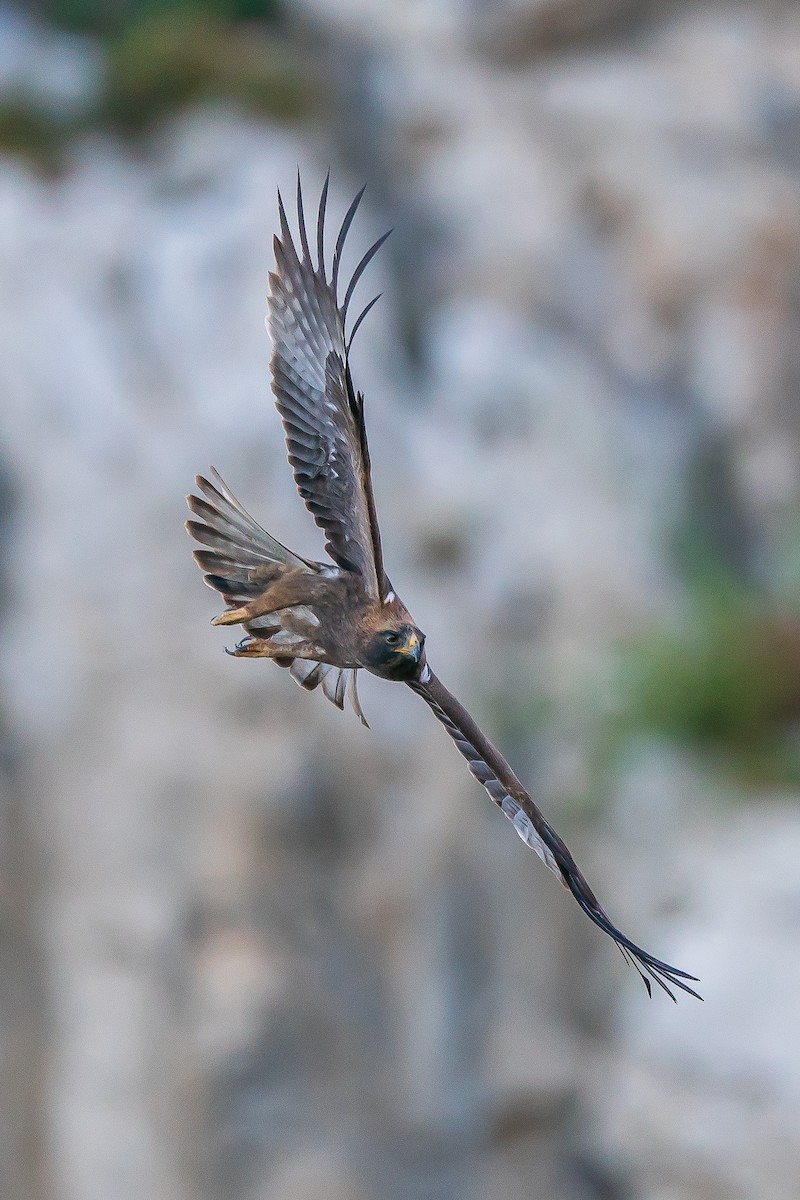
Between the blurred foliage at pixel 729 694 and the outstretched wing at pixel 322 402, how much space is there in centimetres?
456

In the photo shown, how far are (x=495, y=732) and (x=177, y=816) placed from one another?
1466 mm

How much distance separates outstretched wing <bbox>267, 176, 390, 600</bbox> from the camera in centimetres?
172

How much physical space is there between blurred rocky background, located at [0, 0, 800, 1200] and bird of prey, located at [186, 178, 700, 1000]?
360 cm

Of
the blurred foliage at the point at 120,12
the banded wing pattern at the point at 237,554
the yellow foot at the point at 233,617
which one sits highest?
the blurred foliage at the point at 120,12

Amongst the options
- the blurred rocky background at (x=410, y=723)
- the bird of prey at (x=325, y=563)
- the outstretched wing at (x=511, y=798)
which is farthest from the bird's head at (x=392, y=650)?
the blurred rocky background at (x=410, y=723)

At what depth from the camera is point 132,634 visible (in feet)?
21.9

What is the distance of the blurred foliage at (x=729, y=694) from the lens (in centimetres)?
627

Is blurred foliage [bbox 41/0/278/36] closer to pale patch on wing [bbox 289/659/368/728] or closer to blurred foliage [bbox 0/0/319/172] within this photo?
blurred foliage [bbox 0/0/319/172]

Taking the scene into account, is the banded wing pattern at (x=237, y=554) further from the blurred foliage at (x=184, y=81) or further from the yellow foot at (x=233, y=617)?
the blurred foliage at (x=184, y=81)

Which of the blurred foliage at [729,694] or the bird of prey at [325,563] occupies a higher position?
the blurred foliage at [729,694]

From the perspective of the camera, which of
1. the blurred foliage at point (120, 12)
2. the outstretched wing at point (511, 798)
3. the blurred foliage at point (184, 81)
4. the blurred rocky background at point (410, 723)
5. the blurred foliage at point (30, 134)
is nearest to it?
the outstretched wing at point (511, 798)

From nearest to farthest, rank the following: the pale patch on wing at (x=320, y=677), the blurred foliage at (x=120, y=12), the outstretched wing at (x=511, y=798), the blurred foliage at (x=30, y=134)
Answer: the outstretched wing at (x=511, y=798) < the pale patch on wing at (x=320, y=677) < the blurred foliage at (x=30, y=134) < the blurred foliage at (x=120, y=12)

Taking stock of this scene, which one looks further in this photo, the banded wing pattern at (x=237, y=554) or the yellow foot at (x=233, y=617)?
the banded wing pattern at (x=237, y=554)

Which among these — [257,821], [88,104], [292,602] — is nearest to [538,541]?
[257,821]
